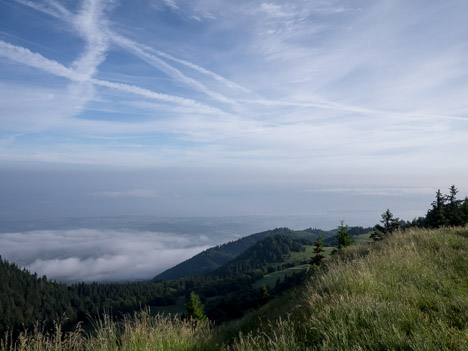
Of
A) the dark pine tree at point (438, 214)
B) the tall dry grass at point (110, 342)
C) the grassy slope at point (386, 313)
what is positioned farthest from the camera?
the dark pine tree at point (438, 214)

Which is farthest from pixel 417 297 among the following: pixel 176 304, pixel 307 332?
pixel 176 304

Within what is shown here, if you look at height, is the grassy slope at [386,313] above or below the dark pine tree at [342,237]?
above

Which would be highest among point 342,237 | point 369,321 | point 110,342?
point 369,321

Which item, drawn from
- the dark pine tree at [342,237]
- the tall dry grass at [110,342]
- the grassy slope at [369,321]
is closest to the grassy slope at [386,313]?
the grassy slope at [369,321]

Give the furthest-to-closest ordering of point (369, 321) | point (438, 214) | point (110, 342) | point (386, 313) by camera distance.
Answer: point (438, 214) → point (110, 342) → point (386, 313) → point (369, 321)

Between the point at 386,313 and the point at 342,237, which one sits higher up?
the point at 386,313

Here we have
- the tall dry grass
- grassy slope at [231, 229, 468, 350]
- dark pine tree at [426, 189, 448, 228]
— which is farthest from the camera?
dark pine tree at [426, 189, 448, 228]

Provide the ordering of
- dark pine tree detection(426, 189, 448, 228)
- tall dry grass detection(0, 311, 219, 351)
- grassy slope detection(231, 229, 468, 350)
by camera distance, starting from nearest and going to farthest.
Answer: grassy slope detection(231, 229, 468, 350)
tall dry grass detection(0, 311, 219, 351)
dark pine tree detection(426, 189, 448, 228)

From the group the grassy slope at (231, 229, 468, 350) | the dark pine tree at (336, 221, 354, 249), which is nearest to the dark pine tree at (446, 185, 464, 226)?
the dark pine tree at (336, 221, 354, 249)

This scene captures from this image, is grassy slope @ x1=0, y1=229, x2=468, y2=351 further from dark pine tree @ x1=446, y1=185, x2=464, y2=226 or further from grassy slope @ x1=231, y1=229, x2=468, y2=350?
dark pine tree @ x1=446, y1=185, x2=464, y2=226

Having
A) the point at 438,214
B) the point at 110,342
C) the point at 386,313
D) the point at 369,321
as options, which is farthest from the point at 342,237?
the point at 110,342

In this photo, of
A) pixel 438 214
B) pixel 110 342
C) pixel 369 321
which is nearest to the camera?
pixel 369 321

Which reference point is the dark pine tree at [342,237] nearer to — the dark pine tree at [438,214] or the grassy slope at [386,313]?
the dark pine tree at [438,214]

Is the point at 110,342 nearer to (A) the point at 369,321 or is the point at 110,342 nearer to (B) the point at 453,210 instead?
(A) the point at 369,321
